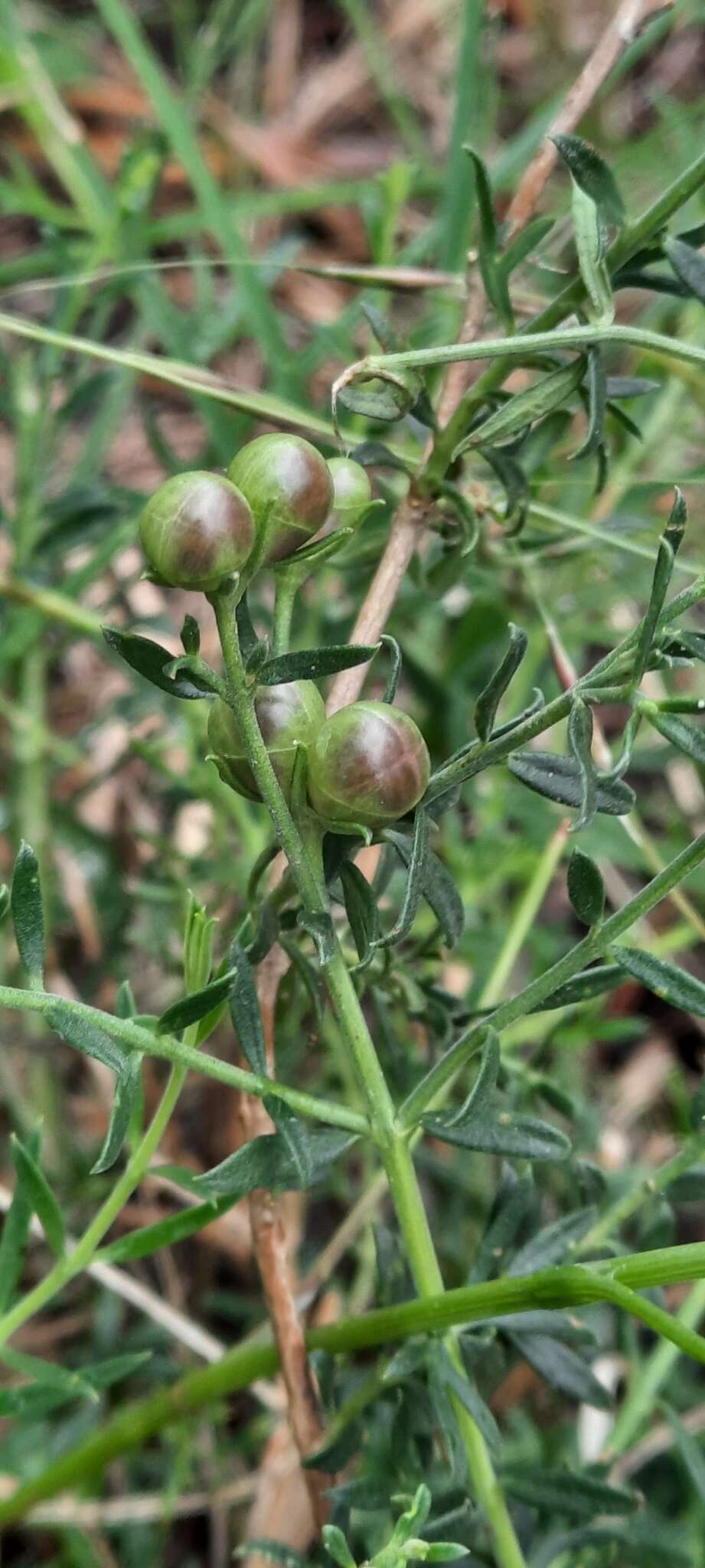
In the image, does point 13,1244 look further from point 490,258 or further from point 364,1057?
point 490,258

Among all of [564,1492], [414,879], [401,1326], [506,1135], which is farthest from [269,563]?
[564,1492]

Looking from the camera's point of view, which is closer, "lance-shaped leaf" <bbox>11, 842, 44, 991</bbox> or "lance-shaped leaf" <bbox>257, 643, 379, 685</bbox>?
"lance-shaped leaf" <bbox>257, 643, 379, 685</bbox>

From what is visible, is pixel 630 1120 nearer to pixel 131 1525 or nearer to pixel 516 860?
pixel 516 860

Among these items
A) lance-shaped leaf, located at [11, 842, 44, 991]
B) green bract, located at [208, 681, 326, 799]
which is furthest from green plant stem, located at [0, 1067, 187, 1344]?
green bract, located at [208, 681, 326, 799]

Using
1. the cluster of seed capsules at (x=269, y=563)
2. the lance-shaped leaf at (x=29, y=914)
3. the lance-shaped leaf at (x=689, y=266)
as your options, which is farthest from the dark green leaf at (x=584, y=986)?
the lance-shaped leaf at (x=689, y=266)

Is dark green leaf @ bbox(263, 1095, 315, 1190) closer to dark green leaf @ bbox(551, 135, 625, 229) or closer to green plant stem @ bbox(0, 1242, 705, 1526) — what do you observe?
green plant stem @ bbox(0, 1242, 705, 1526)
